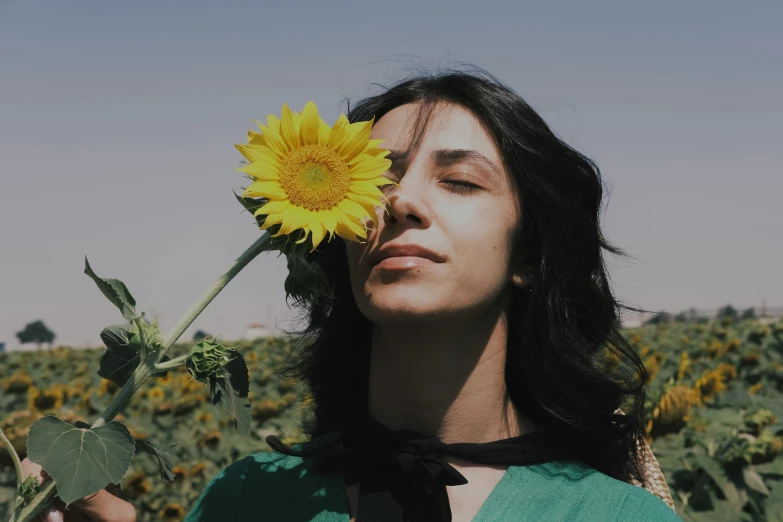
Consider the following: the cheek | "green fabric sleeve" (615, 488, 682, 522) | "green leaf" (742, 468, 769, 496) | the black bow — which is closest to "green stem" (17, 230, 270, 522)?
the cheek

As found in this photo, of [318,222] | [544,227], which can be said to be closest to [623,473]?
[544,227]

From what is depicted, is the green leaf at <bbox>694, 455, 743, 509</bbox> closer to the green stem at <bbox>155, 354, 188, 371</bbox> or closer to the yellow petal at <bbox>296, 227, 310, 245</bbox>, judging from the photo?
the yellow petal at <bbox>296, 227, 310, 245</bbox>

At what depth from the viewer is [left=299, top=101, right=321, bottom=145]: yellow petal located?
69.0 inches

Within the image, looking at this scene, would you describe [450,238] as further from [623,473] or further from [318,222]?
[623,473]

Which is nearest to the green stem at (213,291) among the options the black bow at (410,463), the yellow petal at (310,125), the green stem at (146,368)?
the green stem at (146,368)

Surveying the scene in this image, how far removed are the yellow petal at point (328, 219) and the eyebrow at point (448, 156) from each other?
483 mm

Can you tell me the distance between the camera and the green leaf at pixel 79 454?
4.76 ft

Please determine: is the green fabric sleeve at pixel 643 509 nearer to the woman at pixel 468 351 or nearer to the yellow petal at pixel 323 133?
the woman at pixel 468 351

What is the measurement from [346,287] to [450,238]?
26.1 inches

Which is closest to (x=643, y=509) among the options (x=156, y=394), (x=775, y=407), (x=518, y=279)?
(x=518, y=279)

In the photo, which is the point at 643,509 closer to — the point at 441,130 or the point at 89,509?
the point at 441,130

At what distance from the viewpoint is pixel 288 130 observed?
1.74m

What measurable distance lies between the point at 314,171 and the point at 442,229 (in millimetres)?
429

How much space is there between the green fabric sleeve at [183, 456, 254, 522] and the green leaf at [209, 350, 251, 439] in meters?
0.78
